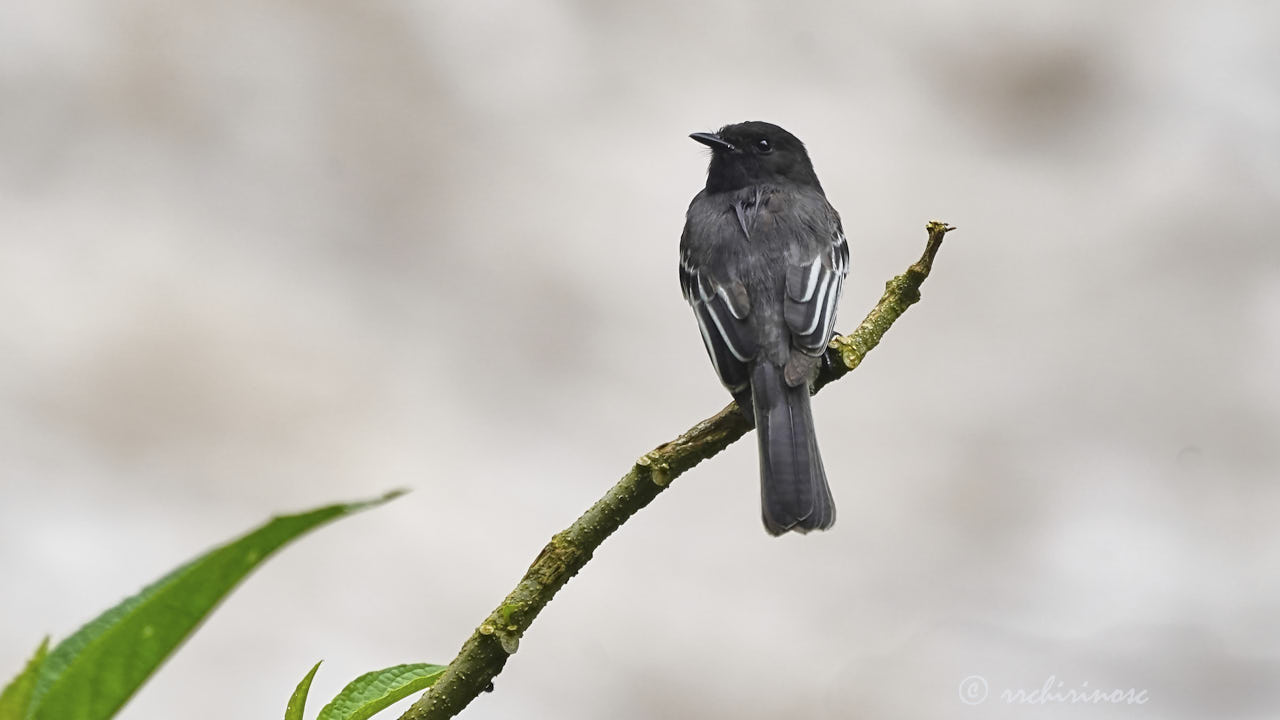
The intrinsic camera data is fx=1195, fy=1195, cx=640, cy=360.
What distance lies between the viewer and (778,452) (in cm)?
298

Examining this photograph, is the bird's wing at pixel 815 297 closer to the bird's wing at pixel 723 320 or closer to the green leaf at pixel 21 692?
the bird's wing at pixel 723 320

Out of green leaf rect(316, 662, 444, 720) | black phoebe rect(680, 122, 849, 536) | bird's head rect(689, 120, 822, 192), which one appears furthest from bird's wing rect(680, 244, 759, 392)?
green leaf rect(316, 662, 444, 720)

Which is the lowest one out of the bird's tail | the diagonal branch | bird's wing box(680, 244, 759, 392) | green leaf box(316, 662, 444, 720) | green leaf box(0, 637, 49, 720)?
green leaf box(0, 637, 49, 720)

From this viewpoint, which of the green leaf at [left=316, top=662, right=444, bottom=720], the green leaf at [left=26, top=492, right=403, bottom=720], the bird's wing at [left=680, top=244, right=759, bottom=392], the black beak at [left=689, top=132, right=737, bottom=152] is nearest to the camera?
the green leaf at [left=26, top=492, right=403, bottom=720]

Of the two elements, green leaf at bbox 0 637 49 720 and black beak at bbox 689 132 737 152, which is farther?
black beak at bbox 689 132 737 152

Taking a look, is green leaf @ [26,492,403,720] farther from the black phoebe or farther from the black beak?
the black beak

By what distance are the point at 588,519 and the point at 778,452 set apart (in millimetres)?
1469

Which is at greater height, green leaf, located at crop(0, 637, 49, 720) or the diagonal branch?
the diagonal branch

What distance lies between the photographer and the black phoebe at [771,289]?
2979 mm

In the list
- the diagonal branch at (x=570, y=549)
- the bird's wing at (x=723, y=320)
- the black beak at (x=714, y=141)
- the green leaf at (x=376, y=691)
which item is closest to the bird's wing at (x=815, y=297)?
the bird's wing at (x=723, y=320)

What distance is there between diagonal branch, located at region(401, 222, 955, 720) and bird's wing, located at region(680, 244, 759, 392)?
98 cm

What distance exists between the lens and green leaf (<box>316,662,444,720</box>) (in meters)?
1.20

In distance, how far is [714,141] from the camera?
4.43 meters

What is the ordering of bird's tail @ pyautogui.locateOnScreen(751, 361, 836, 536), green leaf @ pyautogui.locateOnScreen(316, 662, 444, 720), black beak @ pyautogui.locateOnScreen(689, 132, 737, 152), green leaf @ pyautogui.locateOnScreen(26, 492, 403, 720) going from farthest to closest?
1. black beak @ pyautogui.locateOnScreen(689, 132, 737, 152)
2. bird's tail @ pyautogui.locateOnScreen(751, 361, 836, 536)
3. green leaf @ pyautogui.locateOnScreen(316, 662, 444, 720)
4. green leaf @ pyautogui.locateOnScreen(26, 492, 403, 720)
